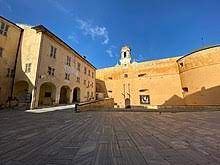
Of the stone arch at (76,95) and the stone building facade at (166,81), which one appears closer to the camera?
the stone building facade at (166,81)

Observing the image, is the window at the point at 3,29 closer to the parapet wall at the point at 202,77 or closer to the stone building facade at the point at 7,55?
the stone building facade at the point at 7,55

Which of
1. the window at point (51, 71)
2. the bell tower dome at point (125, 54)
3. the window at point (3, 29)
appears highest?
the bell tower dome at point (125, 54)

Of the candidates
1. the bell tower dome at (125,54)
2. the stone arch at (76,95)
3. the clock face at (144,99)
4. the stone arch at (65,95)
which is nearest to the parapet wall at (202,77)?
the clock face at (144,99)

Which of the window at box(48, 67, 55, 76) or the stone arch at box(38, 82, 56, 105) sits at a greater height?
the window at box(48, 67, 55, 76)

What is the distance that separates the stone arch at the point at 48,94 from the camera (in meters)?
17.4

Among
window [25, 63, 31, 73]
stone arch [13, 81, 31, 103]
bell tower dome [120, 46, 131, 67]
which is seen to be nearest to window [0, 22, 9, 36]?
window [25, 63, 31, 73]

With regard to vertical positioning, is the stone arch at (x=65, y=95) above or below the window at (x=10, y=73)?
below

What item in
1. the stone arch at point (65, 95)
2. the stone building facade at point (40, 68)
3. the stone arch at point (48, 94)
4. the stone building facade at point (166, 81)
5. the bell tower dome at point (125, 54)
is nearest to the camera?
the stone building facade at point (40, 68)

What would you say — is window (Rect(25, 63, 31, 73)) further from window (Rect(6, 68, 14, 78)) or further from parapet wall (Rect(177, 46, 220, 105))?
parapet wall (Rect(177, 46, 220, 105))

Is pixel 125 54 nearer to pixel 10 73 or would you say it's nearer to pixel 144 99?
pixel 144 99

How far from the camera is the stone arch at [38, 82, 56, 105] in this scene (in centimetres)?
1742

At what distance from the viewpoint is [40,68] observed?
15.2 meters

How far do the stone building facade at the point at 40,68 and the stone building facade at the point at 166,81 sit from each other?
45.3ft

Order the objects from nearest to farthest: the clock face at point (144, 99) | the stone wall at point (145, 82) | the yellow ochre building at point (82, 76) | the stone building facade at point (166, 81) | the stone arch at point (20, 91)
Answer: the yellow ochre building at point (82, 76), the stone arch at point (20, 91), the stone building facade at point (166, 81), the stone wall at point (145, 82), the clock face at point (144, 99)
